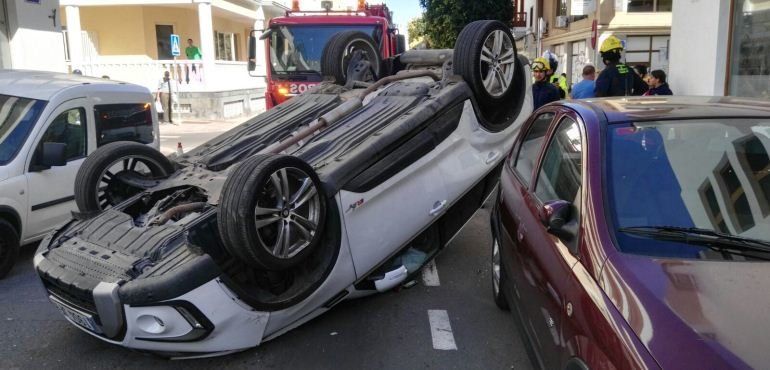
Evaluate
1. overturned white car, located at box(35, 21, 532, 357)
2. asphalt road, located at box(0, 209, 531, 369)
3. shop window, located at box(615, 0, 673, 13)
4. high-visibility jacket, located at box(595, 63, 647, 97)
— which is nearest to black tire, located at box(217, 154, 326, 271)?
overturned white car, located at box(35, 21, 532, 357)

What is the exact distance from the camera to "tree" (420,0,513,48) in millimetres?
25375

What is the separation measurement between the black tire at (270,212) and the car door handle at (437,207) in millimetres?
1146

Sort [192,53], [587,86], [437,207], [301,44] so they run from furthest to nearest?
[192,53] < [301,44] < [587,86] < [437,207]

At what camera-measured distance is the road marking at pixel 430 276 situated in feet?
16.5

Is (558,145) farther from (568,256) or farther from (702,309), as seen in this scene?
(702,309)

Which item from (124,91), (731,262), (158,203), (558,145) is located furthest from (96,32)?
(731,262)

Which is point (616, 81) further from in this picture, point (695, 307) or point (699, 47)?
point (695, 307)

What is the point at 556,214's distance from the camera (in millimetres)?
2746

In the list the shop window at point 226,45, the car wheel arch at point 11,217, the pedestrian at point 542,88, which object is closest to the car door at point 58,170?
the car wheel arch at point 11,217

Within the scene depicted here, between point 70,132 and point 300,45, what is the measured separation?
6106 millimetres

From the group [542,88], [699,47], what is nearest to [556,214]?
[542,88]

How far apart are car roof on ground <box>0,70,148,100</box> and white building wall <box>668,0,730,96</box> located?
298 inches

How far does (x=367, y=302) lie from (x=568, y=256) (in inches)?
88.8

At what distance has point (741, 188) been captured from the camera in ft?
9.32
